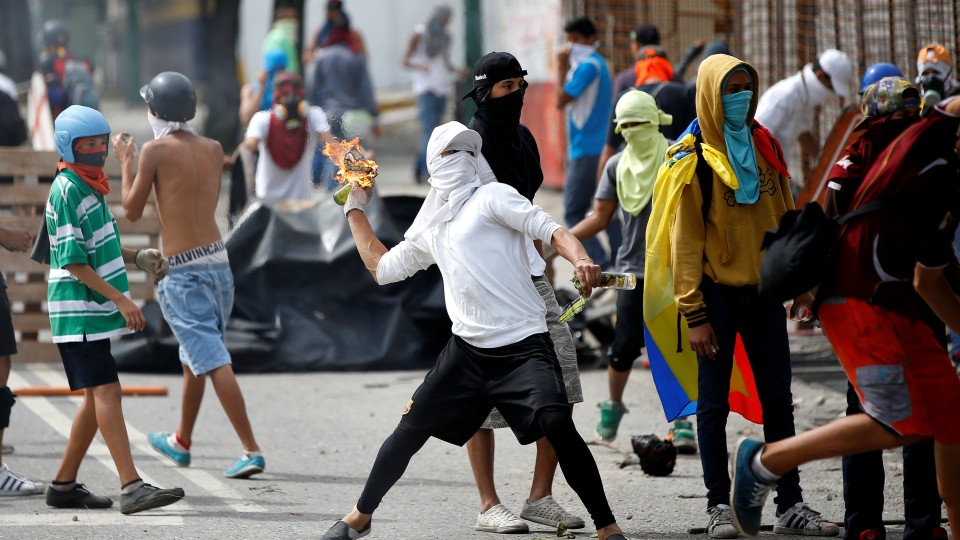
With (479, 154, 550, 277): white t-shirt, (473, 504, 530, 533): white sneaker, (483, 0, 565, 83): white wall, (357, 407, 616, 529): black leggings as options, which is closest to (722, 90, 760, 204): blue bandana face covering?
(479, 154, 550, 277): white t-shirt

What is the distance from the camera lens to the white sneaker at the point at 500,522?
5660mm

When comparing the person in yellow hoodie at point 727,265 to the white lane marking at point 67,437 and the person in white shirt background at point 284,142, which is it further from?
the person in white shirt background at point 284,142

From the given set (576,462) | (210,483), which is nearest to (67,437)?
(210,483)

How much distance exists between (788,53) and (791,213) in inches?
334

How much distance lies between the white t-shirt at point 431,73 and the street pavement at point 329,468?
27.5ft

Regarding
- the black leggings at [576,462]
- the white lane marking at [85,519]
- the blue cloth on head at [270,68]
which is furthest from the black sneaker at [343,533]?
the blue cloth on head at [270,68]

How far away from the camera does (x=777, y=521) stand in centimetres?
560

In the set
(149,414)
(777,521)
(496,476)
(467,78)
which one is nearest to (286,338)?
(149,414)

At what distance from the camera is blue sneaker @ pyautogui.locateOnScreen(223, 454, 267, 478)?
6.78 meters

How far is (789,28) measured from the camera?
12664mm

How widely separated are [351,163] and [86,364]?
5.46ft

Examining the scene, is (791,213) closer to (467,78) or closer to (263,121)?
(263,121)

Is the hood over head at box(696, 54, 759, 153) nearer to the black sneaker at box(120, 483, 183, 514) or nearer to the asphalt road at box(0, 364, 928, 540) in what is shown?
the asphalt road at box(0, 364, 928, 540)

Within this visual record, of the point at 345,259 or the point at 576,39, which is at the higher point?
the point at 576,39
